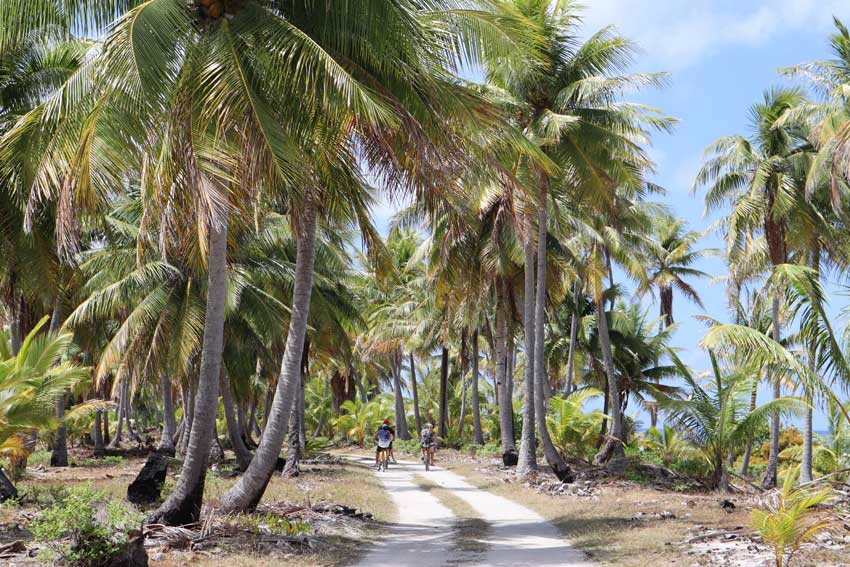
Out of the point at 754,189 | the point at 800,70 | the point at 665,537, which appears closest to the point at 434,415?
the point at 754,189

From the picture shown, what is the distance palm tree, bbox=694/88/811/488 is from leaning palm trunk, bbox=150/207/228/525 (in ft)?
54.0

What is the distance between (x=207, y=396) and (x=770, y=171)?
17813 mm

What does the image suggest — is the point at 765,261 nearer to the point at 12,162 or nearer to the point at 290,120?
the point at 290,120

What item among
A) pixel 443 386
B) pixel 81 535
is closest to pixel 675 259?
pixel 443 386

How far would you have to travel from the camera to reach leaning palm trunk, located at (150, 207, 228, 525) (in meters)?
10.7

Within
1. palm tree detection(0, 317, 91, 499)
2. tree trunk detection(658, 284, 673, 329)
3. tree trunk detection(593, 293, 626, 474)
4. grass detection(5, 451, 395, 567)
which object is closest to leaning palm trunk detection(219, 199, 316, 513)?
grass detection(5, 451, 395, 567)

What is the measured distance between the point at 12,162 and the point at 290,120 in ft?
15.3

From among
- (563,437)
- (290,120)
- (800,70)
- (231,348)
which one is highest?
(800,70)

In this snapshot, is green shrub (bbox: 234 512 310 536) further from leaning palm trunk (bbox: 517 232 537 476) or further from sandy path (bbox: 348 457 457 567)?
leaning palm trunk (bbox: 517 232 537 476)

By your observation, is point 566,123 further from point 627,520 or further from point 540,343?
point 627,520

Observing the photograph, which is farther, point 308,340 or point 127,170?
point 308,340

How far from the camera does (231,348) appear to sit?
22219mm

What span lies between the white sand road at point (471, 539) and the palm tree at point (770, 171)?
11.0 meters

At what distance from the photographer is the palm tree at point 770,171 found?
22.0 meters
